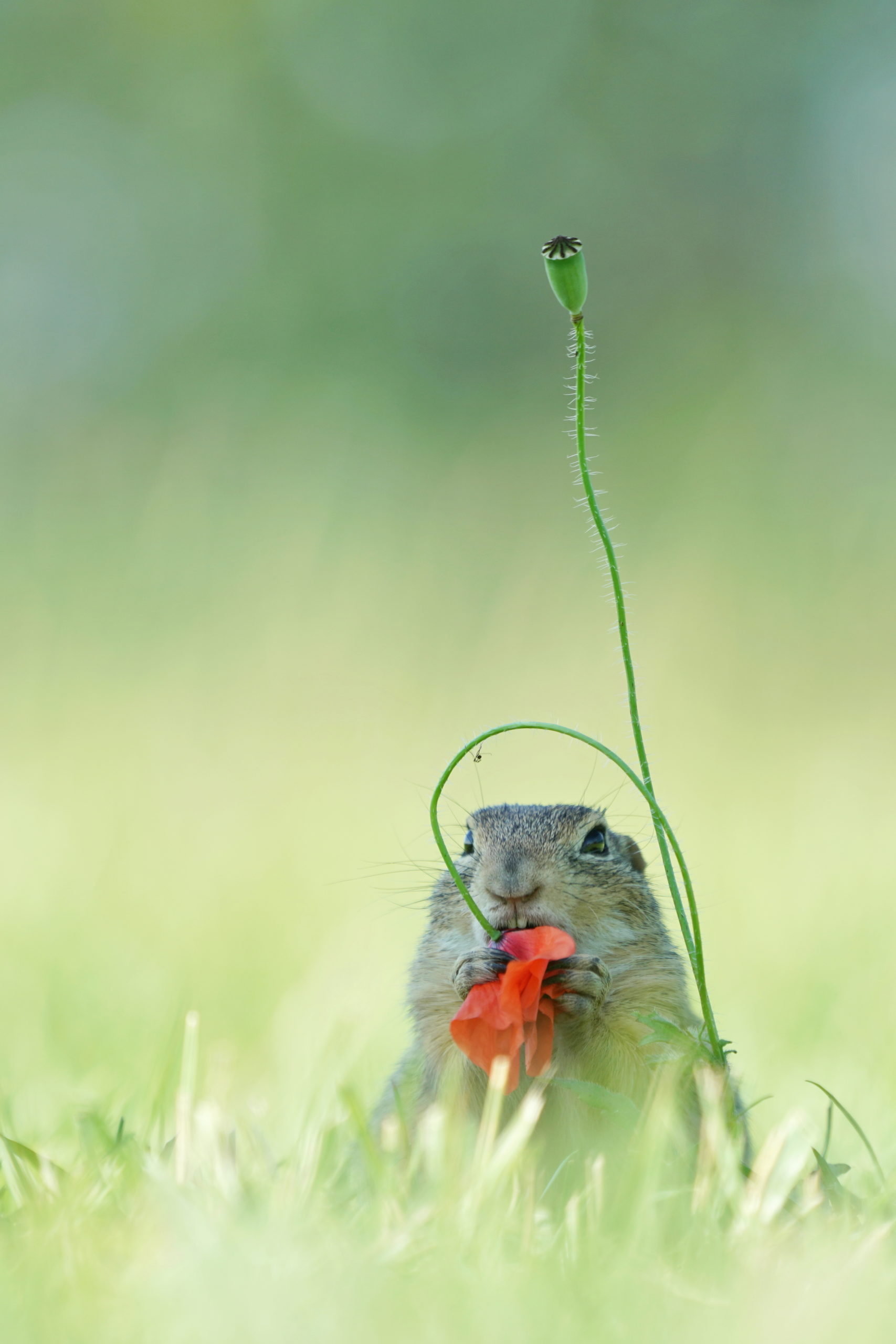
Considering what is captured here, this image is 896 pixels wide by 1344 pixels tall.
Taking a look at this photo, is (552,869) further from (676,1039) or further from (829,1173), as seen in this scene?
(829,1173)

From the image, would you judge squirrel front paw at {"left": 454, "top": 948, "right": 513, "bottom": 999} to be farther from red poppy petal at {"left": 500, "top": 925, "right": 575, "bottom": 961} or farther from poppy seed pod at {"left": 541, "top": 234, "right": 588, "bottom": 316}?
poppy seed pod at {"left": 541, "top": 234, "right": 588, "bottom": 316}

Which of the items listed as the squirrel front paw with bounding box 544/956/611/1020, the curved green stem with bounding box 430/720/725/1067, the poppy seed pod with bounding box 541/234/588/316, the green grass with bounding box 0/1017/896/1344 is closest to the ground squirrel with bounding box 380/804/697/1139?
the squirrel front paw with bounding box 544/956/611/1020

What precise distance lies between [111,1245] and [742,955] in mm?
3270

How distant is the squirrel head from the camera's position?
8.79 ft

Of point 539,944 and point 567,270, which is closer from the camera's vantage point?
point 567,270

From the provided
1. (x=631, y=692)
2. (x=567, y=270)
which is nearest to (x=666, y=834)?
(x=631, y=692)

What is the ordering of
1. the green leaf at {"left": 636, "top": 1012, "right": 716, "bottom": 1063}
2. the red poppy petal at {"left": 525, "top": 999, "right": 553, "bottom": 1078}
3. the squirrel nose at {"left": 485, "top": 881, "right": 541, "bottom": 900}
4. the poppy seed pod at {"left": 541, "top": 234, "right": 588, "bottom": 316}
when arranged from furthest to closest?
1. the squirrel nose at {"left": 485, "top": 881, "right": 541, "bottom": 900}
2. the red poppy petal at {"left": 525, "top": 999, "right": 553, "bottom": 1078}
3. the green leaf at {"left": 636, "top": 1012, "right": 716, "bottom": 1063}
4. the poppy seed pod at {"left": 541, "top": 234, "right": 588, "bottom": 316}

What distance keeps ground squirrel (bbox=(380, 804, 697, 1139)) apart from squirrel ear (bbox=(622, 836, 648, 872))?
0.23 feet

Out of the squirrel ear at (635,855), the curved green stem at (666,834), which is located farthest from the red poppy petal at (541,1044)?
the squirrel ear at (635,855)

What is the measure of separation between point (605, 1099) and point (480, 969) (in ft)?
1.20

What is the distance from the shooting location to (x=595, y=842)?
3027 millimetres

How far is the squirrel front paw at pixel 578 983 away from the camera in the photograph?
8.07 feet

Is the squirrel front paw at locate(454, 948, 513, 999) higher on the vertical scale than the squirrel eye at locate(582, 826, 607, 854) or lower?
lower

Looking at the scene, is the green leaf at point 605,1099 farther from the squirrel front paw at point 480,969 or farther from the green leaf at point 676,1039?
the squirrel front paw at point 480,969
